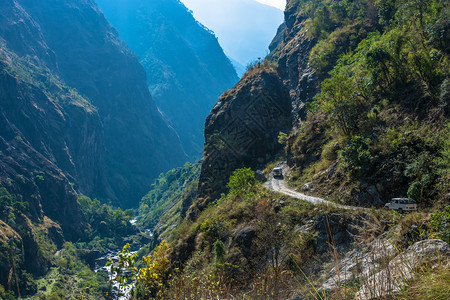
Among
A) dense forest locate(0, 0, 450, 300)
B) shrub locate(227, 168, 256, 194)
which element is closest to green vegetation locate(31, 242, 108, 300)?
dense forest locate(0, 0, 450, 300)

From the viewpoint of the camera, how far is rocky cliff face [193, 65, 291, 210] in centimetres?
4416

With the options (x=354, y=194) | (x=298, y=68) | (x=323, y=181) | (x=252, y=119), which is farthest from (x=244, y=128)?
(x=354, y=194)

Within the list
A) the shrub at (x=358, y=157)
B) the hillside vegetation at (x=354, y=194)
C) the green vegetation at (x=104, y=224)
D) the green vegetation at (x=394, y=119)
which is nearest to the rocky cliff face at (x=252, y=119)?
the hillside vegetation at (x=354, y=194)

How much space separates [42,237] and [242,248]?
98442 mm

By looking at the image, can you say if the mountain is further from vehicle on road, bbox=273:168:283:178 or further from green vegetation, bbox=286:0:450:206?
green vegetation, bbox=286:0:450:206

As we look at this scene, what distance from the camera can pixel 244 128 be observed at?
1832 inches

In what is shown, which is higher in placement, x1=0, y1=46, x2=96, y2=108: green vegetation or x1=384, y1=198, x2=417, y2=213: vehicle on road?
x1=0, y1=46, x2=96, y2=108: green vegetation

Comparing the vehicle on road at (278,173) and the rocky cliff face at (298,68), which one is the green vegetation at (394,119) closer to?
the vehicle on road at (278,173)

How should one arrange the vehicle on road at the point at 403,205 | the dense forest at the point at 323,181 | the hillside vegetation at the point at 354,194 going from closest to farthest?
the dense forest at the point at 323,181, the hillside vegetation at the point at 354,194, the vehicle on road at the point at 403,205

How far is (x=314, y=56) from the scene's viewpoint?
152 ft

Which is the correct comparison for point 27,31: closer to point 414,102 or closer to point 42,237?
point 42,237

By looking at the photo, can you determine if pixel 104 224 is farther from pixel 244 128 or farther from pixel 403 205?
pixel 403 205

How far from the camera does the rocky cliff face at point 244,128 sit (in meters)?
44.2

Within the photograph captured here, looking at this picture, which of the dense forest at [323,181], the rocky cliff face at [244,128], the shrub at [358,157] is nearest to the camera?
the dense forest at [323,181]
